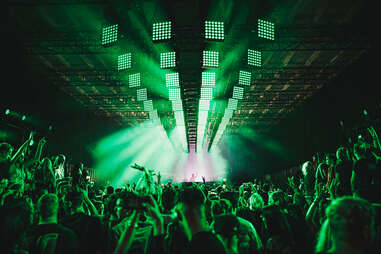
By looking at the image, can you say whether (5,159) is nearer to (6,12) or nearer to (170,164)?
(6,12)

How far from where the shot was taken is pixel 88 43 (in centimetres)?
912

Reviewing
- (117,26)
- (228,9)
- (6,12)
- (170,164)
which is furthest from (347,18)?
(170,164)

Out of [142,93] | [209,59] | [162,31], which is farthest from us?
[142,93]

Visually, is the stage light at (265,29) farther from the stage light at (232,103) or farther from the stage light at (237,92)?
the stage light at (232,103)

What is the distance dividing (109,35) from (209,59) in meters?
2.70

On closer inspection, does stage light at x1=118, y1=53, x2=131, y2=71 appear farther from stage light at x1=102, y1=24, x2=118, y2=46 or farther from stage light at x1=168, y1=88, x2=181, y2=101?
stage light at x1=168, y1=88, x2=181, y2=101

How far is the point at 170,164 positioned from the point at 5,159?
85.3 feet

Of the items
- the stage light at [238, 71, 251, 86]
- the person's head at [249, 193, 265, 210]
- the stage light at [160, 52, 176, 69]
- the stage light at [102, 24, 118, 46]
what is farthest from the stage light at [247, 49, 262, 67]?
the person's head at [249, 193, 265, 210]

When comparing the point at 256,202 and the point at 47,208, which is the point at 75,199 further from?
the point at 256,202

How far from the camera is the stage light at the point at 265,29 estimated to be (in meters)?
6.23

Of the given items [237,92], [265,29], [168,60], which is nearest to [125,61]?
[168,60]

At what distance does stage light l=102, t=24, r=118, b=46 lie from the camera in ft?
20.8

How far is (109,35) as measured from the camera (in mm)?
6426

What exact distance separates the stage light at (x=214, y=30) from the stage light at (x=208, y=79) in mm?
3150
